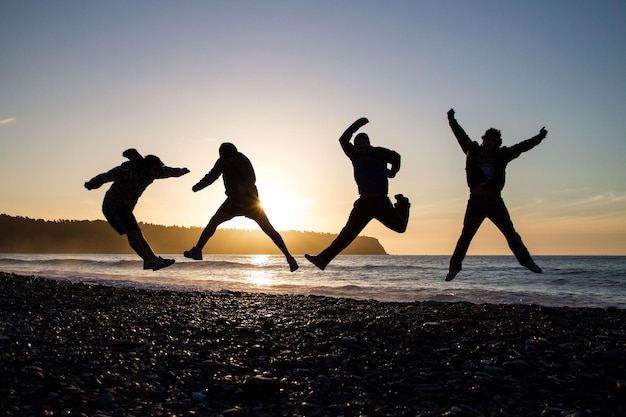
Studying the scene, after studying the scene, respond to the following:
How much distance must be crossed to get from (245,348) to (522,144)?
20.3 ft

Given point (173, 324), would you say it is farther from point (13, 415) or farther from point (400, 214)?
point (400, 214)

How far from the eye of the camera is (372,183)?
28.9 ft

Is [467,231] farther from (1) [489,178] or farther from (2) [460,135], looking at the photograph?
(2) [460,135]

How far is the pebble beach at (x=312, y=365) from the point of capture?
644cm

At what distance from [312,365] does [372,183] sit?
3.37m

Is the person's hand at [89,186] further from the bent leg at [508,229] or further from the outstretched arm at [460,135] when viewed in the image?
the bent leg at [508,229]

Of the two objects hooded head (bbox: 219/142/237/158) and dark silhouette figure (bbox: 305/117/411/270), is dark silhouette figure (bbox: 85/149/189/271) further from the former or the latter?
dark silhouette figure (bbox: 305/117/411/270)

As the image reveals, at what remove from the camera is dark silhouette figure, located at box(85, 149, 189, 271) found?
959 centimetres

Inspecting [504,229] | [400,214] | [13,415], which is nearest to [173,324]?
[13,415]

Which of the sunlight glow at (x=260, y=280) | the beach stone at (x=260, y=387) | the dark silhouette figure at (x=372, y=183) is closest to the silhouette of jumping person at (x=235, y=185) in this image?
the dark silhouette figure at (x=372, y=183)

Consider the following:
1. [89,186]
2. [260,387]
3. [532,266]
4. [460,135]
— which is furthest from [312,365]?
[89,186]

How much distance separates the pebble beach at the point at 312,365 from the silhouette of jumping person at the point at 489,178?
5.37 feet

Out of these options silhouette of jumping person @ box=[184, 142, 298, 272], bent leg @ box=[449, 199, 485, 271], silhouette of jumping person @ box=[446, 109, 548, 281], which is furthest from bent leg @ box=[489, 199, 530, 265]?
silhouette of jumping person @ box=[184, 142, 298, 272]

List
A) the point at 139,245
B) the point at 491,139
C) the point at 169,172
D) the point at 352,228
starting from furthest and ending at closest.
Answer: the point at 139,245 < the point at 169,172 < the point at 352,228 < the point at 491,139
